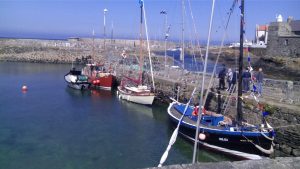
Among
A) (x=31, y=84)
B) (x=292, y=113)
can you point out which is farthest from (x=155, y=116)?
(x=31, y=84)

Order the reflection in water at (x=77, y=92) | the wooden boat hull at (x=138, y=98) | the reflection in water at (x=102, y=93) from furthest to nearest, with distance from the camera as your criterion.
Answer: the reflection in water at (x=77, y=92)
the reflection in water at (x=102, y=93)
the wooden boat hull at (x=138, y=98)

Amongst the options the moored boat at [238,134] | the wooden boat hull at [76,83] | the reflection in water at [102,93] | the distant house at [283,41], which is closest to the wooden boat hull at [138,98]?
the reflection in water at [102,93]

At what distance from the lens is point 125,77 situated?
29.0 meters

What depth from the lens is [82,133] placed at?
665 inches

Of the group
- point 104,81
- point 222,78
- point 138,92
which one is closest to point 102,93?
point 104,81

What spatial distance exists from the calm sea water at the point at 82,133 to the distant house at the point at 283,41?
21808 mm

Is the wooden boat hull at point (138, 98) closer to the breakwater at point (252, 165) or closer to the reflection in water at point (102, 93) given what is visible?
the reflection in water at point (102, 93)

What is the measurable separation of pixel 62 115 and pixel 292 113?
13309mm

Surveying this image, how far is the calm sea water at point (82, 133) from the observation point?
13.1 meters

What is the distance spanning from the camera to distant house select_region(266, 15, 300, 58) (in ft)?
123

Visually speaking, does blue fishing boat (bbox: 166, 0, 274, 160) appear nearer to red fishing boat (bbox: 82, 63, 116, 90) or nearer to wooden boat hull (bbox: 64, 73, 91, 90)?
red fishing boat (bbox: 82, 63, 116, 90)

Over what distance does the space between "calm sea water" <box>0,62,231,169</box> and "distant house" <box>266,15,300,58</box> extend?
21808 mm

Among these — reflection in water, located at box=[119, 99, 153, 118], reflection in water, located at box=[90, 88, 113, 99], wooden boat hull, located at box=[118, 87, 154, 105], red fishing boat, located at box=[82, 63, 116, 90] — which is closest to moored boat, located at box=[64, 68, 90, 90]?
red fishing boat, located at box=[82, 63, 116, 90]

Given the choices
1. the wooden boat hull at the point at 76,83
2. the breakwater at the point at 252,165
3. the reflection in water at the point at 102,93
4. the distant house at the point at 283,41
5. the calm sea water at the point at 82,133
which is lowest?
the calm sea water at the point at 82,133
